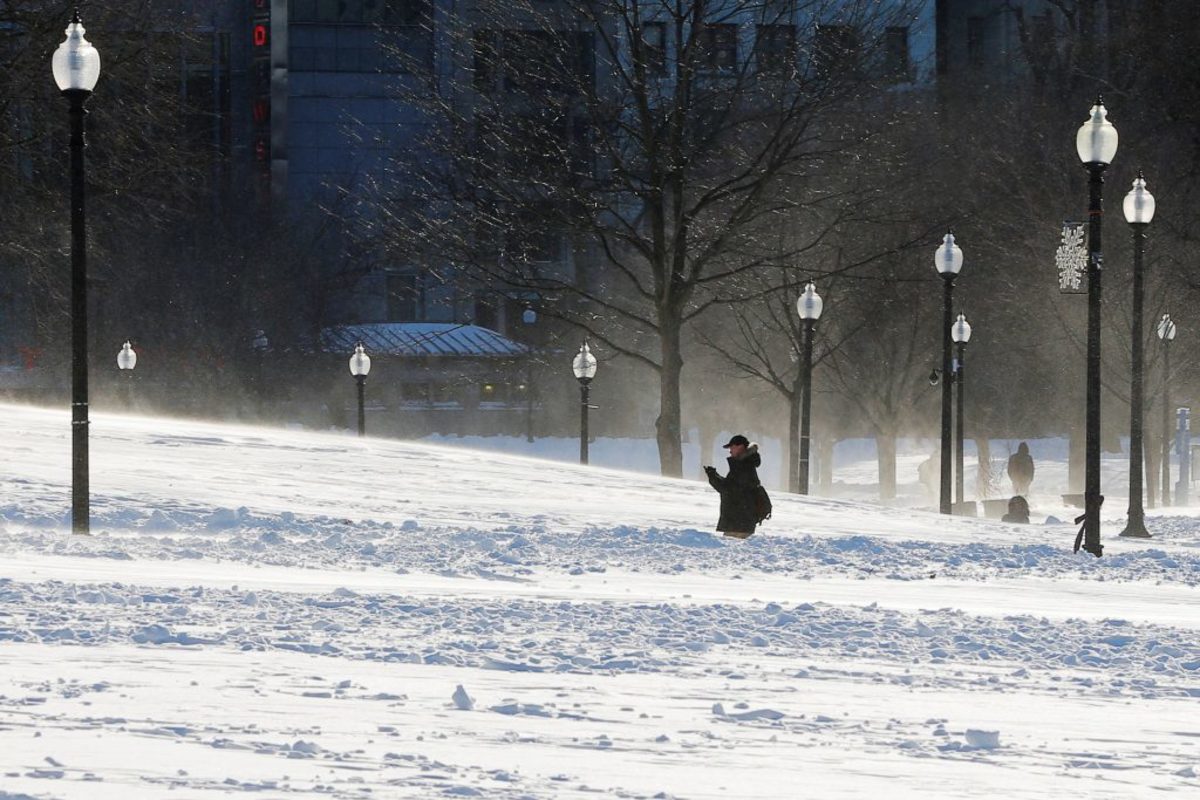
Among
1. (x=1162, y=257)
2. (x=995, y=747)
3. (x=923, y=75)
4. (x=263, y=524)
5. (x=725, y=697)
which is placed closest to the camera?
(x=995, y=747)

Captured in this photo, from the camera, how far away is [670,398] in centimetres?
2898

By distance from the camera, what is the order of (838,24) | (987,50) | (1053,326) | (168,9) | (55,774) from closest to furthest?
(55,774), (168,9), (838,24), (1053,326), (987,50)

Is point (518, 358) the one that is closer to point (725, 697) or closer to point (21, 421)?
point (21, 421)

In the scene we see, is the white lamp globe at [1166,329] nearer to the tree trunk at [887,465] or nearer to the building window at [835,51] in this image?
the tree trunk at [887,465]

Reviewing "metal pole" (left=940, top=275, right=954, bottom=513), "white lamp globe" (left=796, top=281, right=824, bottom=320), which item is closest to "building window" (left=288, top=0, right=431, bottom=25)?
"white lamp globe" (left=796, top=281, right=824, bottom=320)

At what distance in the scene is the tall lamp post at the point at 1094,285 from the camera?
18.0m

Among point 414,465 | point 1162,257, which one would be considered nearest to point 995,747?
point 414,465

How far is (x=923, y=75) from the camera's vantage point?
54.4m

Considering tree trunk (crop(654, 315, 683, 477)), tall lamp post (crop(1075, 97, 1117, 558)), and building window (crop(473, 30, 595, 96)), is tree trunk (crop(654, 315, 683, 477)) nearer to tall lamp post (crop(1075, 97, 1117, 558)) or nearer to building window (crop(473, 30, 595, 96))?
building window (crop(473, 30, 595, 96))

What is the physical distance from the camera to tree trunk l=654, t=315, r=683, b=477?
28.8m

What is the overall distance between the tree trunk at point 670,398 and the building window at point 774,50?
4.39 meters

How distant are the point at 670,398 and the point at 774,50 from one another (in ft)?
21.3

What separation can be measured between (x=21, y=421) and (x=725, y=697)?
18819 millimetres

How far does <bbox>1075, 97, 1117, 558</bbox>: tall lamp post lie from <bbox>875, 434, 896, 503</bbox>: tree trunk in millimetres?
25978
